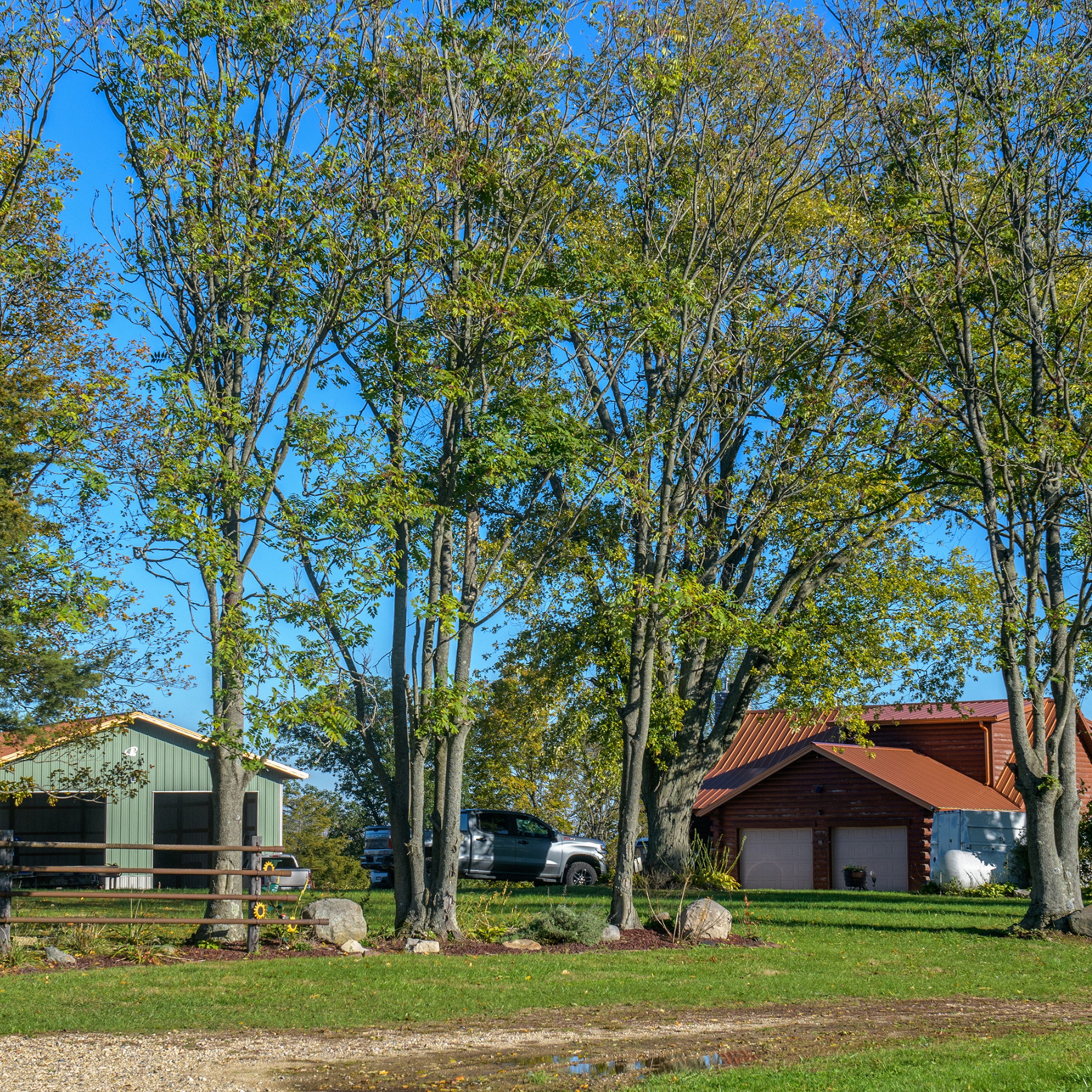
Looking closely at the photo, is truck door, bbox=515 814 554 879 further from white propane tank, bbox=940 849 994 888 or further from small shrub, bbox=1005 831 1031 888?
small shrub, bbox=1005 831 1031 888

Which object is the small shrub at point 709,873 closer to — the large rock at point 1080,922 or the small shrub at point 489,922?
the small shrub at point 489,922

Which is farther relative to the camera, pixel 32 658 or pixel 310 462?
pixel 32 658

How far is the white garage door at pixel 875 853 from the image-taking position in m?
32.0

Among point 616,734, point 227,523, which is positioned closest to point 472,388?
point 227,523

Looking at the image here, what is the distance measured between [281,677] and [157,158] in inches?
264

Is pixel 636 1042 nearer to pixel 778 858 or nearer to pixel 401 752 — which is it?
pixel 401 752

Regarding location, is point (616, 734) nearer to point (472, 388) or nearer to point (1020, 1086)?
point (472, 388)

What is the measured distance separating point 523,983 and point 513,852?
1502cm

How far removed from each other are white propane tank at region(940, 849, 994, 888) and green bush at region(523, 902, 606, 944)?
17392 mm

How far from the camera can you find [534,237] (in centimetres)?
1691

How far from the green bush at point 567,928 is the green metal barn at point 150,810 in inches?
723

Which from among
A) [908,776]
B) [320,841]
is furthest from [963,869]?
[320,841]

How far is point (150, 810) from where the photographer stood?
32625 mm

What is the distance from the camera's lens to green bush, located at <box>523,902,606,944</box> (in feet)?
48.4
